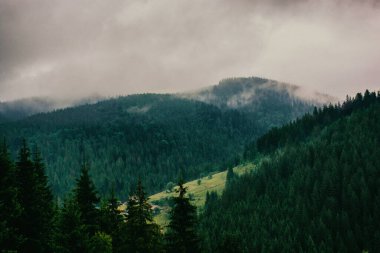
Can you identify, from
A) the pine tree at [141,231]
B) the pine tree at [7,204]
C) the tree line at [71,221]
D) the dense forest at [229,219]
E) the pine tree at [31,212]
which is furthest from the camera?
the pine tree at [141,231]

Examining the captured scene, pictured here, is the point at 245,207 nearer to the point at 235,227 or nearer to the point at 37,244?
the point at 235,227

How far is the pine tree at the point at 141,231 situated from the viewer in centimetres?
3584

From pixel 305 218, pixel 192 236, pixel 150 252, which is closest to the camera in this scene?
pixel 192 236

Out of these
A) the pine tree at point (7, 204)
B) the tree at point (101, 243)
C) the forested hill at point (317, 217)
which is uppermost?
the pine tree at point (7, 204)

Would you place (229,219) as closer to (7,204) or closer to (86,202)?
(86,202)

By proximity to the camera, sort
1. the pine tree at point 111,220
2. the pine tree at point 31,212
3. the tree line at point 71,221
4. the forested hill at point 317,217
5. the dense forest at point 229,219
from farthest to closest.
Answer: the forested hill at point 317,217 → the pine tree at point 111,220 → the pine tree at point 31,212 → the dense forest at point 229,219 → the tree line at point 71,221

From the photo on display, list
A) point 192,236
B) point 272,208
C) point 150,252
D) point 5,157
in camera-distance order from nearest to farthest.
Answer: point 5,157
point 192,236
point 150,252
point 272,208

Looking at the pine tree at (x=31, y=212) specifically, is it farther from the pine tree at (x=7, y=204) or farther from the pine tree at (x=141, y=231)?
the pine tree at (x=141, y=231)

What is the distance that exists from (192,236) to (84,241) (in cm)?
755

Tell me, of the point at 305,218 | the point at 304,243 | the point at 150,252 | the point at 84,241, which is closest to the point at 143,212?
the point at 150,252

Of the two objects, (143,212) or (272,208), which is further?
(272,208)

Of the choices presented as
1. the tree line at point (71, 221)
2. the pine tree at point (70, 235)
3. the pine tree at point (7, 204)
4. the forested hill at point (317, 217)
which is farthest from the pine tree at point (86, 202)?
the forested hill at point (317, 217)

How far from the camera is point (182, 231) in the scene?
3359 centimetres

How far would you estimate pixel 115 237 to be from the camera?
4272 centimetres
